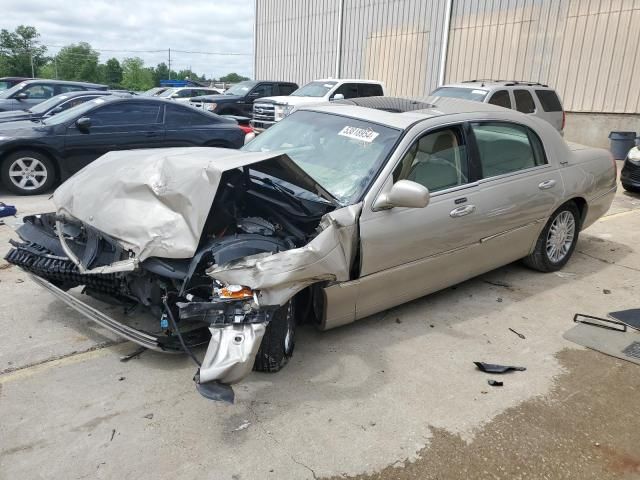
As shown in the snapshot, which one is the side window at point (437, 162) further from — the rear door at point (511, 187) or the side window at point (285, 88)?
the side window at point (285, 88)

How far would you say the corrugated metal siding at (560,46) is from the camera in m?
13.7

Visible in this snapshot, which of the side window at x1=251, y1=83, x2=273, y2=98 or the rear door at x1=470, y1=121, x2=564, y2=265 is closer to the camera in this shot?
the rear door at x1=470, y1=121, x2=564, y2=265

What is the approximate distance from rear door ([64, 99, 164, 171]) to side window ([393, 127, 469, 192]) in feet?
19.2

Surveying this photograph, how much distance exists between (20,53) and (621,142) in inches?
2736

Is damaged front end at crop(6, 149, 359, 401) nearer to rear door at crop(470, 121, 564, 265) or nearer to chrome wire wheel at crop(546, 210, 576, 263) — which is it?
rear door at crop(470, 121, 564, 265)

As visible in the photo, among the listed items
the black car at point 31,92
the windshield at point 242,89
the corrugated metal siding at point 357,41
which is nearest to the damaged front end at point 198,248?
the black car at point 31,92

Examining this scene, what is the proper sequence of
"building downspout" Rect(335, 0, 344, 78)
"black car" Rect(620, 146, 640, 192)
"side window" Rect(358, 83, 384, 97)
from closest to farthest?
"black car" Rect(620, 146, 640, 192) → "side window" Rect(358, 83, 384, 97) → "building downspout" Rect(335, 0, 344, 78)

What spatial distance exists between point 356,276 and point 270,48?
24106 mm

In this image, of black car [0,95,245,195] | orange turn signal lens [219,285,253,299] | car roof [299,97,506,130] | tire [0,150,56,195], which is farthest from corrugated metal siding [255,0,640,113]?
→ orange turn signal lens [219,285,253,299]

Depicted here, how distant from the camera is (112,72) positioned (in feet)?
260

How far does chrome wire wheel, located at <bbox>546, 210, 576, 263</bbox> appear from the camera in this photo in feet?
17.3

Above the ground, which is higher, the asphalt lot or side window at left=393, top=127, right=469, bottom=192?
side window at left=393, top=127, right=469, bottom=192

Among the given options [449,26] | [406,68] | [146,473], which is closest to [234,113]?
[406,68]

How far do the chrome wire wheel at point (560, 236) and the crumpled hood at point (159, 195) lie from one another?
291cm
